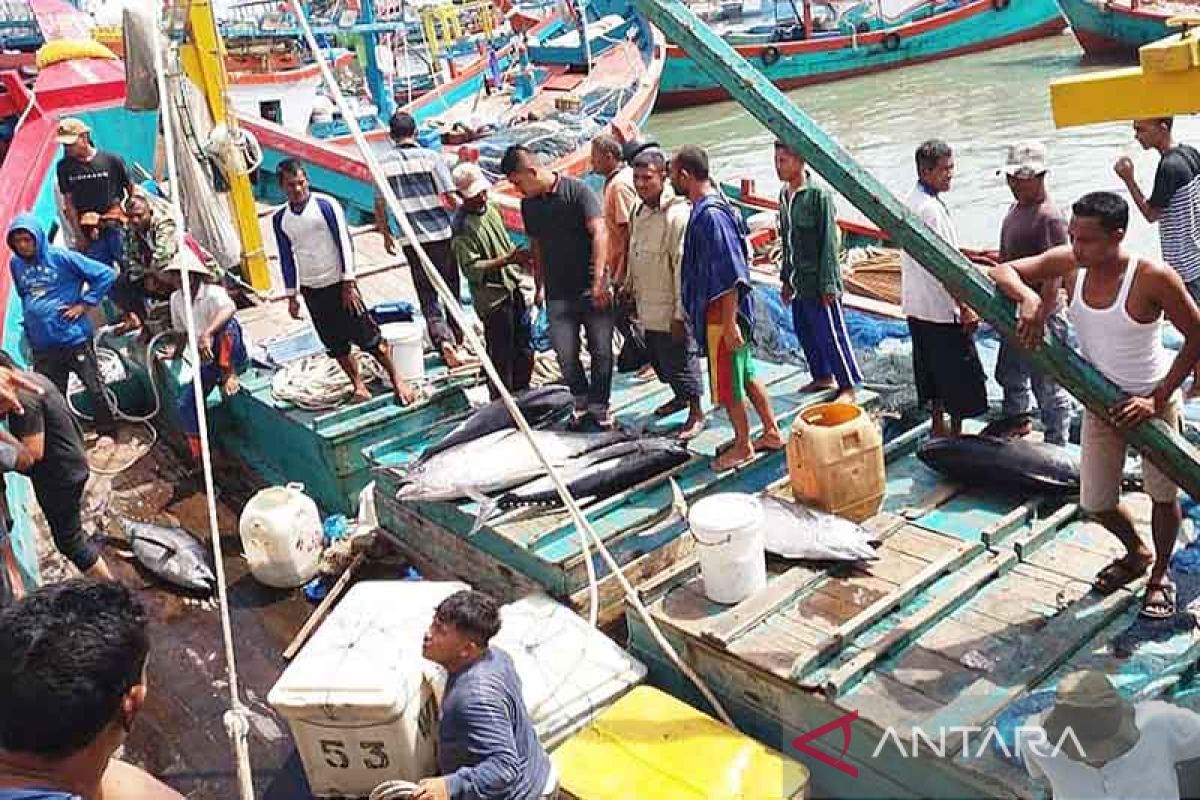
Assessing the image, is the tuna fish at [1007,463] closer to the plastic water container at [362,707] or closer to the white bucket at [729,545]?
the white bucket at [729,545]

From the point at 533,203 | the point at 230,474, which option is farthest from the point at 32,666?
the point at 230,474

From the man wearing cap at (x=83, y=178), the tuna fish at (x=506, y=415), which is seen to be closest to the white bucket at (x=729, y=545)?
the tuna fish at (x=506, y=415)

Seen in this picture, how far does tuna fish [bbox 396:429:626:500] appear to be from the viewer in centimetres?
585

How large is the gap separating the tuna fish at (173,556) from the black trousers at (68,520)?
1.84ft

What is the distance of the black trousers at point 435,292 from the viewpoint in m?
7.56

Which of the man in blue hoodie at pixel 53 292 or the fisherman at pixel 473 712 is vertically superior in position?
the man in blue hoodie at pixel 53 292

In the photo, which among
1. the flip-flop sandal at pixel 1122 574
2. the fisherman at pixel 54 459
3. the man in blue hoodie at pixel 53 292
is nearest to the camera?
the flip-flop sandal at pixel 1122 574

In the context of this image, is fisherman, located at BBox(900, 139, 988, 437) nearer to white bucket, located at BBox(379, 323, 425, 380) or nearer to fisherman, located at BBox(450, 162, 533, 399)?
fisherman, located at BBox(450, 162, 533, 399)

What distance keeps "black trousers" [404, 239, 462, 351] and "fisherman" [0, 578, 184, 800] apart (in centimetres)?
537

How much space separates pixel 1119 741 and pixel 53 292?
22.6ft

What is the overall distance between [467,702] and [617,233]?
359 centimetres

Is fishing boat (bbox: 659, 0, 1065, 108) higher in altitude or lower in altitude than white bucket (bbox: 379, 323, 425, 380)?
higher

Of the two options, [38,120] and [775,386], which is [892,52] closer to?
[38,120]

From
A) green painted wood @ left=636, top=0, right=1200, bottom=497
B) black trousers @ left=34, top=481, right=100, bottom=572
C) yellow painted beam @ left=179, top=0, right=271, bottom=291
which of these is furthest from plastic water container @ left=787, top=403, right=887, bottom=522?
yellow painted beam @ left=179, top=0, right=271, bottom=291
